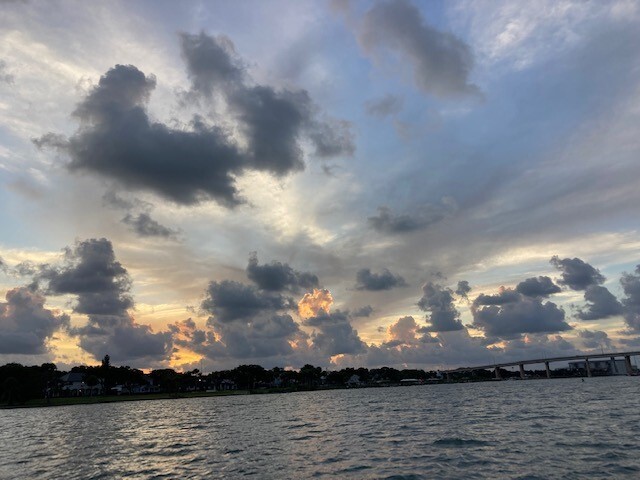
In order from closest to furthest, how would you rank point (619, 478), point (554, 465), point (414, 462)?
point (619, 478) → point (554, 465) → point (414, 462)

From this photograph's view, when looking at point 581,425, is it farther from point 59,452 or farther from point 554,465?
point 59,452

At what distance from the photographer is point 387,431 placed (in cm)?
6756

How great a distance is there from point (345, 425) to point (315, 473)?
43729 millimetres

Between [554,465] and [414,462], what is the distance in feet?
39.5

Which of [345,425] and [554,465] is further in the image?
[345,425]

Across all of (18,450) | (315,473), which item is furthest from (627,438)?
(18,450)

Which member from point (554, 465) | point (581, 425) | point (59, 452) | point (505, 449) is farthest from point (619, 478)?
point (59, 452)

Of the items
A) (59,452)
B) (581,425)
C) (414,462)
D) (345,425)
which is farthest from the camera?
(345,425)

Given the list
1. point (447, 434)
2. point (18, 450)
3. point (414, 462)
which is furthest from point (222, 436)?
point (414, 462)

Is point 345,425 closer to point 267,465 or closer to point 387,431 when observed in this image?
point 387,431

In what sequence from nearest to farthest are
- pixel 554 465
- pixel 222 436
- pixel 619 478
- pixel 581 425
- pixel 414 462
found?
pixel 619 478, pixel 554 465, pixel 414 462, pixel 581 425, pixel 222 436

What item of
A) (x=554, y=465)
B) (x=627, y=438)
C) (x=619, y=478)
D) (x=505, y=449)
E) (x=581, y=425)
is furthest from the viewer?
(x=581, y=425)

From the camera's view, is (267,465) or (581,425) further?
(581,425)

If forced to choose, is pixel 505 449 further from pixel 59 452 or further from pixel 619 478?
pixel 59 452
